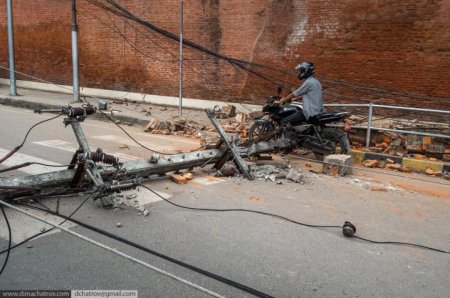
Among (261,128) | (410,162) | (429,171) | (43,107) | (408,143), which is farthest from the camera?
(43,107)

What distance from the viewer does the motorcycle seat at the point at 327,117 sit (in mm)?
8664

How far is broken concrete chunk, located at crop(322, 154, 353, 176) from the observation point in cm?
774

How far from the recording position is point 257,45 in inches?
566

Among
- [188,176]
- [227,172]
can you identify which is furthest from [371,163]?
[188,176]

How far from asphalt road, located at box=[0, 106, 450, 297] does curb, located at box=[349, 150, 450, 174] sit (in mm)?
1777

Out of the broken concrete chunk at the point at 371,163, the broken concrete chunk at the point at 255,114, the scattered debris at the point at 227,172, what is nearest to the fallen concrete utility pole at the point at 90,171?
the scattered debris at the point at 227,172

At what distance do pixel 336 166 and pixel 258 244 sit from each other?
377cm

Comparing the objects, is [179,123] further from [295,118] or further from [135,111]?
[295,118]

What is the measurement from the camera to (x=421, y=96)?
1157cm

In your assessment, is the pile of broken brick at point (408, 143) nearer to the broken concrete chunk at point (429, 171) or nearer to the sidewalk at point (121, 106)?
the broken concrete chunk at point (429, 171)

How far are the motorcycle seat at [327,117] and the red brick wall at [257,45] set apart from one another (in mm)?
4133

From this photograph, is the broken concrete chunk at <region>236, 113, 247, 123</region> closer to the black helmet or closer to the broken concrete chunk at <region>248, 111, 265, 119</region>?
the broken concrete chunk at <region>248, 111, 265, 119</region>

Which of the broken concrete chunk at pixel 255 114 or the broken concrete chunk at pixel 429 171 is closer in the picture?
the broken concrete chunk at pixel 429 171

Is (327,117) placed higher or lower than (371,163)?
higher
